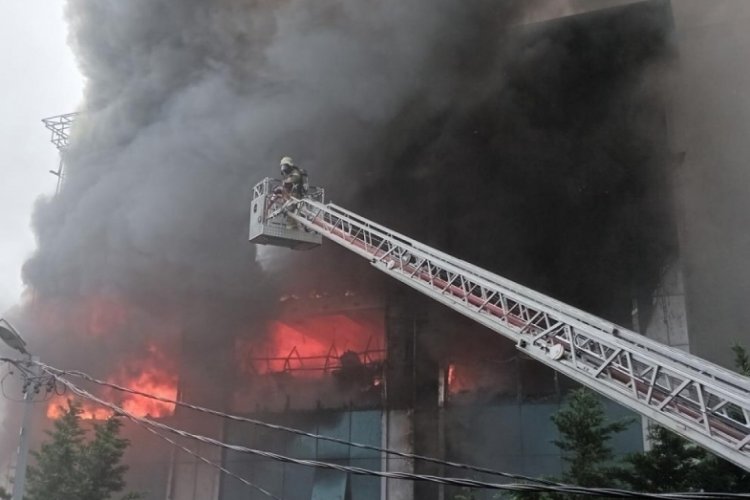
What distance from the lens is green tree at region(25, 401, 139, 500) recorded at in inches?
553

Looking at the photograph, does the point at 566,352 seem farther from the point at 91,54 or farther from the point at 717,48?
the point at 91,54

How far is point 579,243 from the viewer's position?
1567cm

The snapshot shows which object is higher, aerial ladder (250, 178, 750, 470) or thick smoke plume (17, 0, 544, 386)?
thick smoke plume (17, 0, 544, 386)

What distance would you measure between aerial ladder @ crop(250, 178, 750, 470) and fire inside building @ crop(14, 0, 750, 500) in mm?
7721

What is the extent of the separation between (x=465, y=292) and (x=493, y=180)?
33.0 ft

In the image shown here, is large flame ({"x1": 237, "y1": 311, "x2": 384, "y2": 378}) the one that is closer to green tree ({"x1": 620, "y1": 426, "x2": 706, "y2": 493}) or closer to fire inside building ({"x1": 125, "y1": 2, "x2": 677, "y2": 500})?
fire inside building ({"x1": 125, "y1": 2, "x2": 677, "y2": 500})

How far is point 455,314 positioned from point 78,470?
9.07 metres

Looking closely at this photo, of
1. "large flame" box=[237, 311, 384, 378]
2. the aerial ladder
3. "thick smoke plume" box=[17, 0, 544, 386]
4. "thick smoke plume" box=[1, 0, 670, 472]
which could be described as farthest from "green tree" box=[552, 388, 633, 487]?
"thick smoke plume" box=[17, 0, 544, 386]

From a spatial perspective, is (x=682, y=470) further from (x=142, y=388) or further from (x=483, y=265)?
(x=142, y=388)

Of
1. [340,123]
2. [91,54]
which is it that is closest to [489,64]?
[340,123]

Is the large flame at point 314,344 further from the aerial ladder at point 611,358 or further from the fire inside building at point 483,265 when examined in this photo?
the aerial ladder at point 611,358

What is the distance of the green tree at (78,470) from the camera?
1405 cm

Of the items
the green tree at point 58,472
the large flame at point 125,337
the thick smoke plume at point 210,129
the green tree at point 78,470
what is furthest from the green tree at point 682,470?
A: the large flame at point 125,337

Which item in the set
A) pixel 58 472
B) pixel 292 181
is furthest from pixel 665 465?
pixel 58 472
